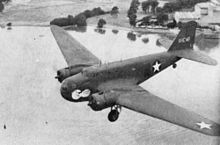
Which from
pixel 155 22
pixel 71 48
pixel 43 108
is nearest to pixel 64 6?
pixel 155 22

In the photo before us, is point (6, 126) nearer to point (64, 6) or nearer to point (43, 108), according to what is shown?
point (43, 108)

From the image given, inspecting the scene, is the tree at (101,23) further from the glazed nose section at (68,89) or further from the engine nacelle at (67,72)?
the glazed nose section at (68,89)

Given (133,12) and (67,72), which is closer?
(67,72)

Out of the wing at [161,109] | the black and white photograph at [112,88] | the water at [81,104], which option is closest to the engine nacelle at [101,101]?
the black and white photograph at [112,88]

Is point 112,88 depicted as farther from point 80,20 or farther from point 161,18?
point 80,20

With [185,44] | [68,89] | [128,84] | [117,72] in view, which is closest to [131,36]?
[185,44]

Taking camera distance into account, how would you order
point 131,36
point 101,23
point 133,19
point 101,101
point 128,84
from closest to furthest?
point 101,101 → point 128,84 → point 131,36 → point 133,19 → point 101,23

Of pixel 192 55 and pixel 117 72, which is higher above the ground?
pixel 192 55
